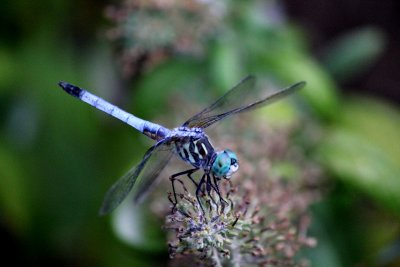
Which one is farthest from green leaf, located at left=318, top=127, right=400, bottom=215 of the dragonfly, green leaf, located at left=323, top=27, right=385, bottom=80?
the dragonfly

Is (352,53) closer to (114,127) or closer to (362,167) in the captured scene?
(362,167)

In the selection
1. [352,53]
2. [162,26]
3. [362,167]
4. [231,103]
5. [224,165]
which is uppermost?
[352,53]

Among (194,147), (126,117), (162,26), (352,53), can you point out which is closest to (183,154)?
(194,147)

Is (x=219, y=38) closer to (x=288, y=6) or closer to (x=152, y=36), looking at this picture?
(x=152, y=36)

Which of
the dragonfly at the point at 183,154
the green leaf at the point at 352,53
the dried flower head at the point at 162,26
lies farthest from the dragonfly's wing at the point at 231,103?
the green leaf at the point at 352,53

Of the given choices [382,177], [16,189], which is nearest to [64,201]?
[16,189]

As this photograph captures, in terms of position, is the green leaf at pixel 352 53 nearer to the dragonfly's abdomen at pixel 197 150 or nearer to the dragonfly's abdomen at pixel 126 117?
the dragonfly's abdomen at pixel 126 117

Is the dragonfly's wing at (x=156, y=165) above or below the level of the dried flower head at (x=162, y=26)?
below
